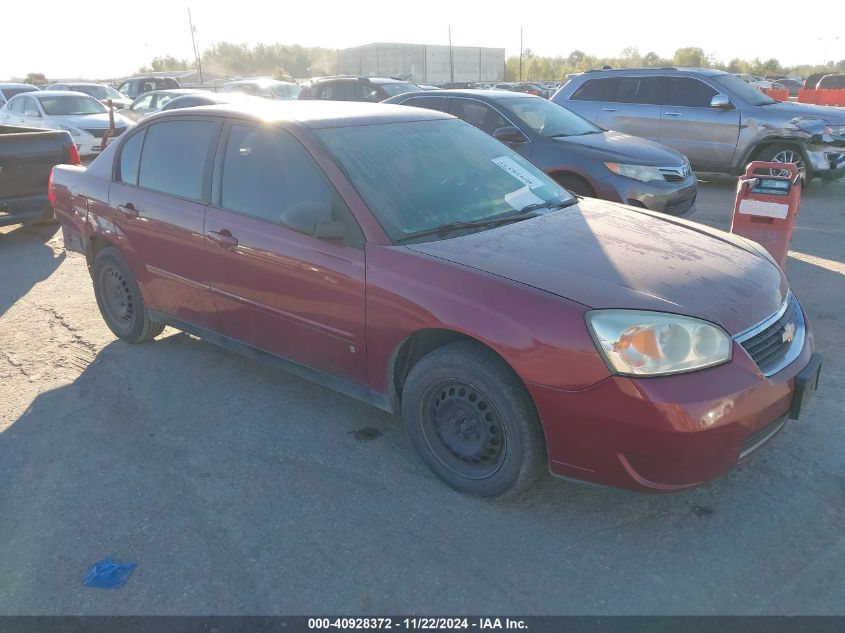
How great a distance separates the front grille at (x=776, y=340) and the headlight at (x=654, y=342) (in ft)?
0.61

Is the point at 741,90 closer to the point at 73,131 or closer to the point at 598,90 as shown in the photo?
the point at 598,90

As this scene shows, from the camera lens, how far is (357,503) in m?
3.13

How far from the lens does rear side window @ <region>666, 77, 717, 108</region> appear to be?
10.6 meters

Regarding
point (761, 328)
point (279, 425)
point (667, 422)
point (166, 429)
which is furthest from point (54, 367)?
point (761, 328)

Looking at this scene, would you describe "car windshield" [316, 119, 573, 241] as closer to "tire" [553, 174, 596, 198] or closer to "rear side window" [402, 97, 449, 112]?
"tire" [553, 174, 596, 198]

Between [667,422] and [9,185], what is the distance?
8103 mm

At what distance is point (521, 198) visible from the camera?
3883 millimetres

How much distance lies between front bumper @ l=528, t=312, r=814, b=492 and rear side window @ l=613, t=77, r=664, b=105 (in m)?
9.29

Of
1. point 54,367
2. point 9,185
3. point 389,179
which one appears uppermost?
point 389,179

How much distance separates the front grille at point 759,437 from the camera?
2.70m

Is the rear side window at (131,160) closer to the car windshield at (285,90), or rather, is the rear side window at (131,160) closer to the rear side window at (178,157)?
the rear side window at (178,157)

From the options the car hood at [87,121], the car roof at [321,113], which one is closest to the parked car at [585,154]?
the car roof at [321,113]

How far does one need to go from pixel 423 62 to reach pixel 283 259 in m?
85.3
